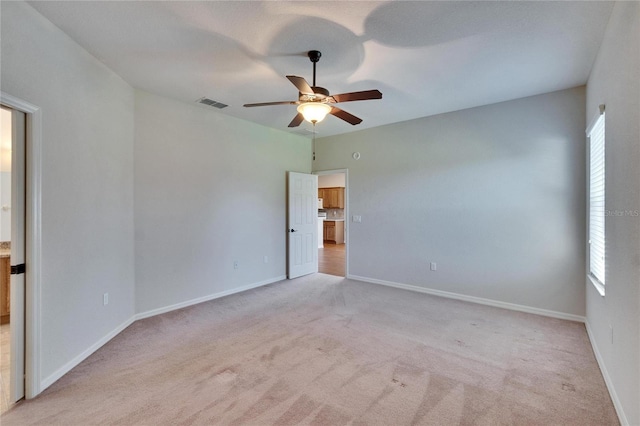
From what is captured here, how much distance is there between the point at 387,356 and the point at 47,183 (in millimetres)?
3151

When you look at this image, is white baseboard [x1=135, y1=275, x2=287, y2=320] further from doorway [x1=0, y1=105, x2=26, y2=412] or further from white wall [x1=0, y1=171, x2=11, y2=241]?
white wall [x1=0, y1=171, x2=11, y2=241]

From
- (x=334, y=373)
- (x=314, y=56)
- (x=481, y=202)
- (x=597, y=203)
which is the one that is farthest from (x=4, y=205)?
(x=597, y=203)

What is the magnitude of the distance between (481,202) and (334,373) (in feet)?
10.3

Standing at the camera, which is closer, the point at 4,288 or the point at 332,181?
the point at 4,288

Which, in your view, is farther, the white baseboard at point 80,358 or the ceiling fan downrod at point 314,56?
the ceiling fan downrod at point 314,56

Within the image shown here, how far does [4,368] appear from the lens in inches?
91.6

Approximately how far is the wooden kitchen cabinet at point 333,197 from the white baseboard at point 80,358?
7947mm

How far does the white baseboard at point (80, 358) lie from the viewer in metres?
2.15

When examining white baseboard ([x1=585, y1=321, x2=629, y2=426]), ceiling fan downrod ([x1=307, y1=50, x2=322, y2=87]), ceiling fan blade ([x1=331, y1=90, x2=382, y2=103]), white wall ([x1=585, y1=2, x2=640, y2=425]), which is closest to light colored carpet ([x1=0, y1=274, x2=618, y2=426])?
white baseboard ([x1=585, y1=321, x2=629, y2=426])

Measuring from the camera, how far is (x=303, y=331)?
10.2ft

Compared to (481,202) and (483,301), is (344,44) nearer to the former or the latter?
(481,202)

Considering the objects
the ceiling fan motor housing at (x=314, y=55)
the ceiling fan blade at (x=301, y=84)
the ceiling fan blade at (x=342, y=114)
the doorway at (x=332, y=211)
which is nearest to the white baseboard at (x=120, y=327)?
the ceiling fan blade at (x=301, y=84)

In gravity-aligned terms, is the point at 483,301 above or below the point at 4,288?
below

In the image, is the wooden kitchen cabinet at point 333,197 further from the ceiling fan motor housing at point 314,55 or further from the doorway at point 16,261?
the doorway at point 16,261
